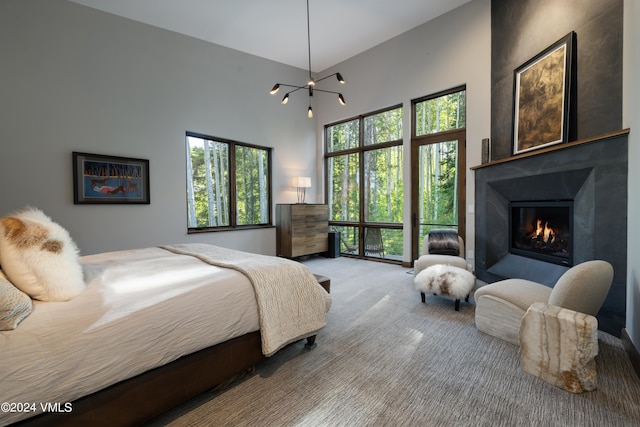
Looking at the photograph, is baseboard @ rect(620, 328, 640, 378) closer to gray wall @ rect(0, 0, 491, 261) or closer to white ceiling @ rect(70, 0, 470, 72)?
gray wall @ rect(0, 0, 491, 261)

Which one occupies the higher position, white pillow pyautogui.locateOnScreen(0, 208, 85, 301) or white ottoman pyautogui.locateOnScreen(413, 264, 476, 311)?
white pillow pyautogui.locateOnScreen(0, 208, 85, 301)

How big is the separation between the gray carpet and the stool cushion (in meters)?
0.38

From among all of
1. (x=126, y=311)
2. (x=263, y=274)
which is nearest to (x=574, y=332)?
(x=263, y=274)

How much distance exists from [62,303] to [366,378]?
1758mm

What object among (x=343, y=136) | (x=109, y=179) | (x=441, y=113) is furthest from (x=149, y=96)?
(x=441, y=113)

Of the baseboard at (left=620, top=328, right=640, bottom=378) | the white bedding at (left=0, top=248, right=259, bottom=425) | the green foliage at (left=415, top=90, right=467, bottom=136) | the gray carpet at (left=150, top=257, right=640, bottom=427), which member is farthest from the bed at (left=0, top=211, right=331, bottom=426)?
the green foliage at (left=415, top=90, right=467, bottom=136)

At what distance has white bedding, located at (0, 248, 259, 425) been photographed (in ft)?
Answer: 3.57

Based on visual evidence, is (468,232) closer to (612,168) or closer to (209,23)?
(612,168)

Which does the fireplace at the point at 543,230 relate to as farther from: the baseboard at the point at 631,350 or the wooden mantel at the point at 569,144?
the baseboard at the point at 631,350

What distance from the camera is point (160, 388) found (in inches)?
57.0

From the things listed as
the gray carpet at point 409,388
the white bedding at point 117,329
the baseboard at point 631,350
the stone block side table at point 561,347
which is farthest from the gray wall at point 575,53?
the white bedding at point 117,329

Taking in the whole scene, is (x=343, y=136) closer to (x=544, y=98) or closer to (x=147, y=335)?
(x=544, y=98)

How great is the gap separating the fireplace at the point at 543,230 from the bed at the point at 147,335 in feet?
8.20

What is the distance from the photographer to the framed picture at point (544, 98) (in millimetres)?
2848
